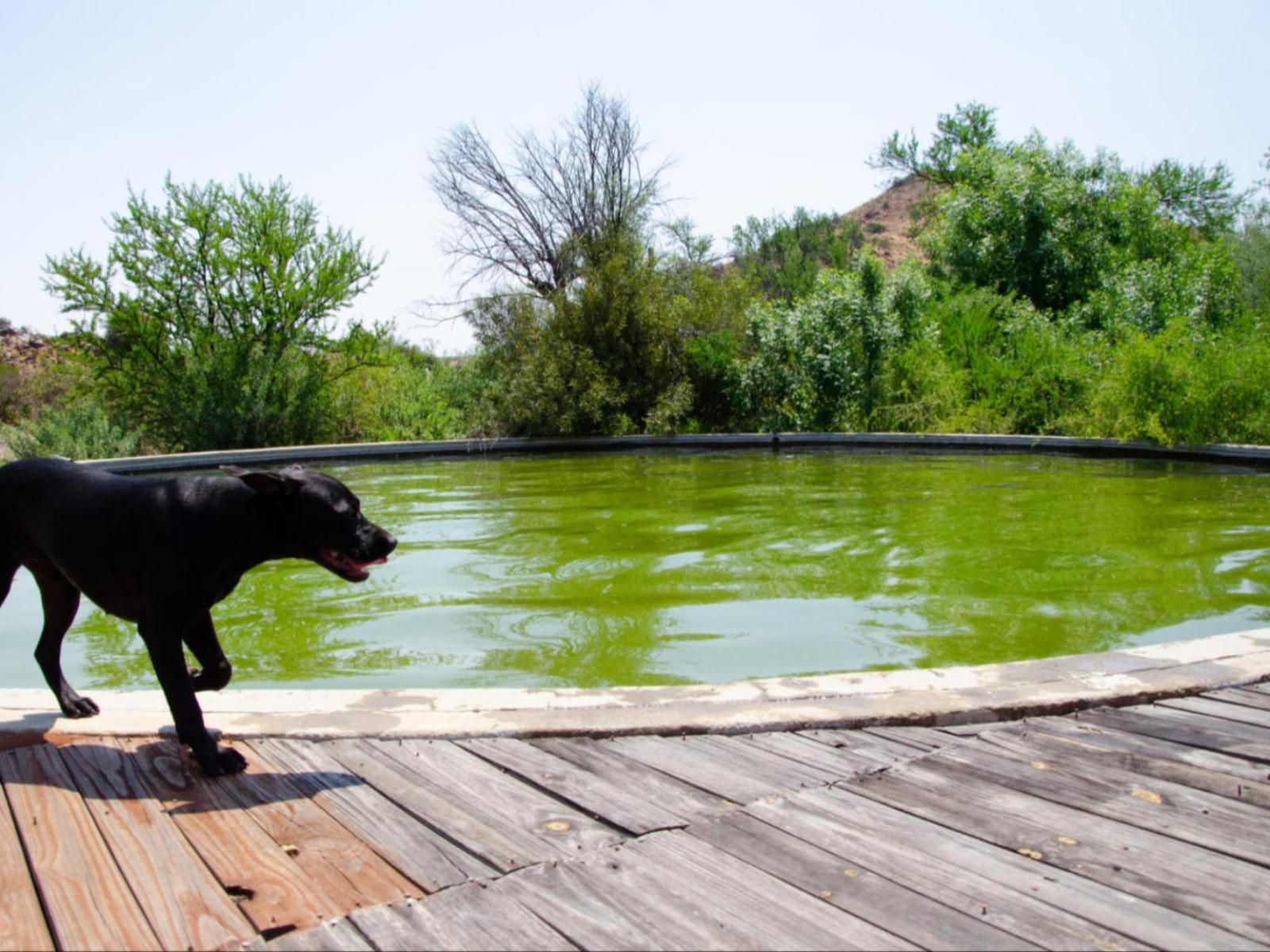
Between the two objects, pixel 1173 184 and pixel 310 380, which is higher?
pixel 1173 184

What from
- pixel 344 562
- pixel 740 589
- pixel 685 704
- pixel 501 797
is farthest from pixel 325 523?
pixel 740 589

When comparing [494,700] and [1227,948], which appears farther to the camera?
[494,700]

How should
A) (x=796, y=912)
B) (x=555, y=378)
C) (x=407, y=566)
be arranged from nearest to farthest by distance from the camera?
(x=796, y=912) < (x=407, y=566) < (x=555, y=378)

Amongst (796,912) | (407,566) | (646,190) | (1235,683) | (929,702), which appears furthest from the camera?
(646,190)

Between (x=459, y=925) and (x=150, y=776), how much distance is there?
1.15 m

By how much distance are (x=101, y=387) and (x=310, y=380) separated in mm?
3715

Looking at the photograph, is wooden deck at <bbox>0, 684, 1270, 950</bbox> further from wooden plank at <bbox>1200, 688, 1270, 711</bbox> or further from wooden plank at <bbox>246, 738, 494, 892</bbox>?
wooden plank at <bbox>1200, 688, 1270, 711</bbox>

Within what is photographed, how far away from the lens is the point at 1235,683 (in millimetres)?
3059

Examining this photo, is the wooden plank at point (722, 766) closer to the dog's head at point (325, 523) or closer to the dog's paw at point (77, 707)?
the dog's head at point (325, 523)

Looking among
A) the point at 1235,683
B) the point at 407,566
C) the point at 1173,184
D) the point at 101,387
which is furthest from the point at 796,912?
the point at 1173,184

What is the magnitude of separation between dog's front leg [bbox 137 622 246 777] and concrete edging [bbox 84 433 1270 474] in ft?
35.1

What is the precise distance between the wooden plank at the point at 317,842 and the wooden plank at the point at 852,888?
2.12 ft

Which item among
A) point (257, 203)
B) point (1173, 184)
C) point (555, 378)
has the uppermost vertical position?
point (1173, 184)

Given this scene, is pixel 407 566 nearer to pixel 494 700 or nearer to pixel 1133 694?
pixel 494 700
